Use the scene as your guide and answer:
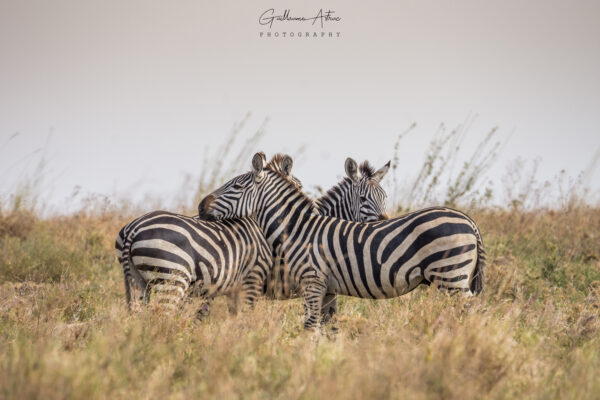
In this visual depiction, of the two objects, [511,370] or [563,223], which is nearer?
[511,370]

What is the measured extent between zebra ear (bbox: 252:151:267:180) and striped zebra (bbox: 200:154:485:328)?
11mm

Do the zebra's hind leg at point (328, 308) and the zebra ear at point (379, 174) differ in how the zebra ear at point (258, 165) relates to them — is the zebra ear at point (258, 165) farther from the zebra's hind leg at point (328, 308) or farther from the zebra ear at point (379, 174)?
the zebra ear at point (379, 174)

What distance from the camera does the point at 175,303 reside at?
5301mm

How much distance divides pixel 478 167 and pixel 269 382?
979 cm

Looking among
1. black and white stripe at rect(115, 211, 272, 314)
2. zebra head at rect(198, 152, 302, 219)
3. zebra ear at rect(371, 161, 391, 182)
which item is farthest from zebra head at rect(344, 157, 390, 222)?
black and white stripe at rect(115, 211, 272, 314)

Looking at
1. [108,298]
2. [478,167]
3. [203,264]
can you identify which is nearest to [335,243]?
[203,264]

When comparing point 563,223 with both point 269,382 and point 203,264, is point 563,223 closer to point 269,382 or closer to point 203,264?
point 203,264

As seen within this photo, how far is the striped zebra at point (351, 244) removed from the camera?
546 centimetres

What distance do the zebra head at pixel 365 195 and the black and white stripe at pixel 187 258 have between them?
5.98ft

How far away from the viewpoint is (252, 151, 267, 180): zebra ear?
646 cm

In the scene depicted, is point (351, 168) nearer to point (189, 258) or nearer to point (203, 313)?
point (203, 313)

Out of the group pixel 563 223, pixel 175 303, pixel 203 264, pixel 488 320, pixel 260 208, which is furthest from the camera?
pixel 563 223

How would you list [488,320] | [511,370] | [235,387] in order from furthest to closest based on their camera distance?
[488,320], [511,370], [235,387]

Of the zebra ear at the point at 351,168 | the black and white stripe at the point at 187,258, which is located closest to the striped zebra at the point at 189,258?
the black and white stripe at the point at 187,258
